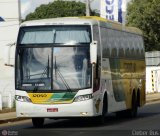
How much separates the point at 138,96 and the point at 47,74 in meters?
7.98

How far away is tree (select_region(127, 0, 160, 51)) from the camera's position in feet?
216

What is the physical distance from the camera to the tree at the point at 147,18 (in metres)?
65.9

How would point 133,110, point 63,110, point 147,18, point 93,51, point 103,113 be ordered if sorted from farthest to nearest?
1. point 147,18
2. point 133,110
3. point 103,113
4. point 63,110
5. point 93,51

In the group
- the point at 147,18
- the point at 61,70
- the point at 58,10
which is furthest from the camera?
the point at 58,10

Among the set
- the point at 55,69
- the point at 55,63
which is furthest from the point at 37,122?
the point at 55,63

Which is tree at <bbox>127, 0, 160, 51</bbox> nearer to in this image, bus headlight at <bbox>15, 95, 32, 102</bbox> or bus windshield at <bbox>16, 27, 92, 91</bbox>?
bus windshield at <bbox>16, 27, 92, 91</bbox>

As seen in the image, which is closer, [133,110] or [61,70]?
[61,70]

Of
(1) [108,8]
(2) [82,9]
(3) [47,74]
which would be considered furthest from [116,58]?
(2) [82,9]

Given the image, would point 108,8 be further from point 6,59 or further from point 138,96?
point 6,59

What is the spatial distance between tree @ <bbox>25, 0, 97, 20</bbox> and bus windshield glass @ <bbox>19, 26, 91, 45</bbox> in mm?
73520

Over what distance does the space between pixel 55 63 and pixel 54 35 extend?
96 cm

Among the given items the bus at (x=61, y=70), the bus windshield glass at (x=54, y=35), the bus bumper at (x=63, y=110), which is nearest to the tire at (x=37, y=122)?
the bus at (x=61, y=70)

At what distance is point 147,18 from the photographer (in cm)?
6662

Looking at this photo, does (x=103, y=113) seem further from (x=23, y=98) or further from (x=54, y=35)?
(x=54, y=35)
